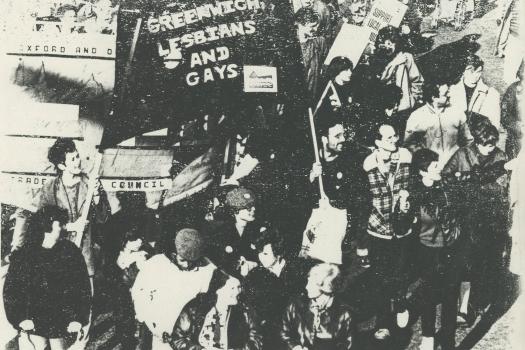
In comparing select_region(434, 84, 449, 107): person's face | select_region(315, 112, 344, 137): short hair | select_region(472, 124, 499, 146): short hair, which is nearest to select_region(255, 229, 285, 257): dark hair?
select_region(315, 112, 344, 137): short hair

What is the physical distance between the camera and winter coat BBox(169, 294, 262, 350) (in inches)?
163

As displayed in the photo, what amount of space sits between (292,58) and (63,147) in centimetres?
158

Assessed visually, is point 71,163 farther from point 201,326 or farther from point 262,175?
point 201,326

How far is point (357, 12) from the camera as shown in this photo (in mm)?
4266

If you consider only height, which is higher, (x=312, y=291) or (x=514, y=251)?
(x=514, y=251)

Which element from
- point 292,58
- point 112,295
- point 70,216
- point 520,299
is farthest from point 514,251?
point 70,216

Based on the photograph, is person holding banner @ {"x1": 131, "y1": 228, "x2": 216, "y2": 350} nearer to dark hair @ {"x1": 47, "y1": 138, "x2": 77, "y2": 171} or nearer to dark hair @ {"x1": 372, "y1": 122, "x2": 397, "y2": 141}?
dark hair @ {"x1": 47, "y1": 138, "x2": 77, "y2": 171}

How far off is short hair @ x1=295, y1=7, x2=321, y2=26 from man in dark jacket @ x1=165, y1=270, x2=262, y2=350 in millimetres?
1731

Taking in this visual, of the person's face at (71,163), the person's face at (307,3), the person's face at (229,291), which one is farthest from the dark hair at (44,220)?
the person's face at (307,3)

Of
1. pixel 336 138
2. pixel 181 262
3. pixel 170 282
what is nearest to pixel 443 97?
pixel 336 138

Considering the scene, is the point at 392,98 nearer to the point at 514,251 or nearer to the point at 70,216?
the point at 514,251

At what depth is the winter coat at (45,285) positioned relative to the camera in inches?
159

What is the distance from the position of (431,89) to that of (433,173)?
1.89 feet

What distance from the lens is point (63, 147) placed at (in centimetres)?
405
